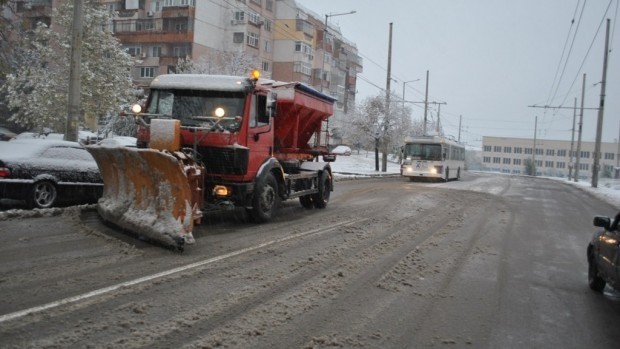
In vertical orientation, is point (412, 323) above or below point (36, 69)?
below

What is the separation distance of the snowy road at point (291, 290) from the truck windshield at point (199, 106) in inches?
77.6

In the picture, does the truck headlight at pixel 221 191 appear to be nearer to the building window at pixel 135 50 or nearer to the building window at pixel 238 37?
the building window at pixel 238 37

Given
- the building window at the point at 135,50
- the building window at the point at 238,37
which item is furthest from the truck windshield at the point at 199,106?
the building window at the point at 135,50

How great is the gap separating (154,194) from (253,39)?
176 feet

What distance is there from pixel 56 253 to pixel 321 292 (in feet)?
12.1

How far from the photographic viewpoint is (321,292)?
5.74m

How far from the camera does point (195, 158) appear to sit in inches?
339

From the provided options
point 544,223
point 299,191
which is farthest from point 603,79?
point 299,191

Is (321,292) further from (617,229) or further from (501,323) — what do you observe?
(617,229)

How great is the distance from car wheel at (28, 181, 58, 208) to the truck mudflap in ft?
7.70

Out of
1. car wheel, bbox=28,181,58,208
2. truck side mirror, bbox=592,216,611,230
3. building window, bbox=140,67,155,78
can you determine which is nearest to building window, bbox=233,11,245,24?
building window, bbox=140,67,155,78

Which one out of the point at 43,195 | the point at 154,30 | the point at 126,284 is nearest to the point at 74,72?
the point at 43,195

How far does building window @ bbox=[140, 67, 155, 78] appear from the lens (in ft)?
184

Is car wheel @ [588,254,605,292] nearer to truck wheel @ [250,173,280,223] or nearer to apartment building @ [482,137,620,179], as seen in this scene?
truck wheel @ [250,173,280,223]
